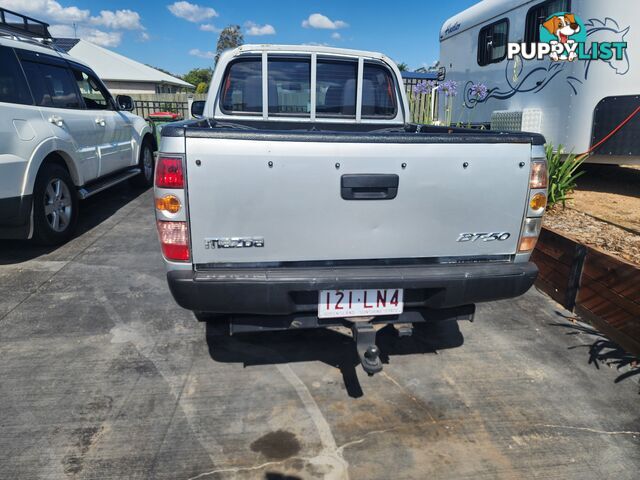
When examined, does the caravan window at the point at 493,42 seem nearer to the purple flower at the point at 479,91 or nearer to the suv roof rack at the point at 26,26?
the purple flower at the point at 479,91

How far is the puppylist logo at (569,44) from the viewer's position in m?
6.24

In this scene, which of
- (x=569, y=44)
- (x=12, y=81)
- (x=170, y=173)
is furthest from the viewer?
(x=569, y=44)

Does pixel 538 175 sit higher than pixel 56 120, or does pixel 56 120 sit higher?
pixel 56 120

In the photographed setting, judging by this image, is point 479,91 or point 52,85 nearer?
point 52,85

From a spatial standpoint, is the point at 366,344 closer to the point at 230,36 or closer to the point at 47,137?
the point at 47,137

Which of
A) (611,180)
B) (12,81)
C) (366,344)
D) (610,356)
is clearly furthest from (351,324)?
(611,180)

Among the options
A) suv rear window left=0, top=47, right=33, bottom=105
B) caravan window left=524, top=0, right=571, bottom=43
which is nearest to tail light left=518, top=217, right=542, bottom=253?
suv rear window left=0, top=47, right=33, bottom=105

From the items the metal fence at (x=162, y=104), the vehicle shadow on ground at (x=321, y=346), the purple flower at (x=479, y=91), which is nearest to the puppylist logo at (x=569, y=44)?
the purple flower at (x=479, y=91)

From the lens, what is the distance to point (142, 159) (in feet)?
27.9

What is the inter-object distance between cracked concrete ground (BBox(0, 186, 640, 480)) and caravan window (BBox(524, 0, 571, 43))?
494 centimetres

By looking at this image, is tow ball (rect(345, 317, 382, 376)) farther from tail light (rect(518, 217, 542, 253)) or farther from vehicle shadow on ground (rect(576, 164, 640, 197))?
vehicle shadow on ground (rect(576, 164, 640, 197))

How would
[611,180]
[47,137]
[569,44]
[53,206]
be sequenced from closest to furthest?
[47,137]
[53,206]
[569,44]
[611,180]

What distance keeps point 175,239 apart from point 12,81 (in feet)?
12.1

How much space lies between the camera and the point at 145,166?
873cm
